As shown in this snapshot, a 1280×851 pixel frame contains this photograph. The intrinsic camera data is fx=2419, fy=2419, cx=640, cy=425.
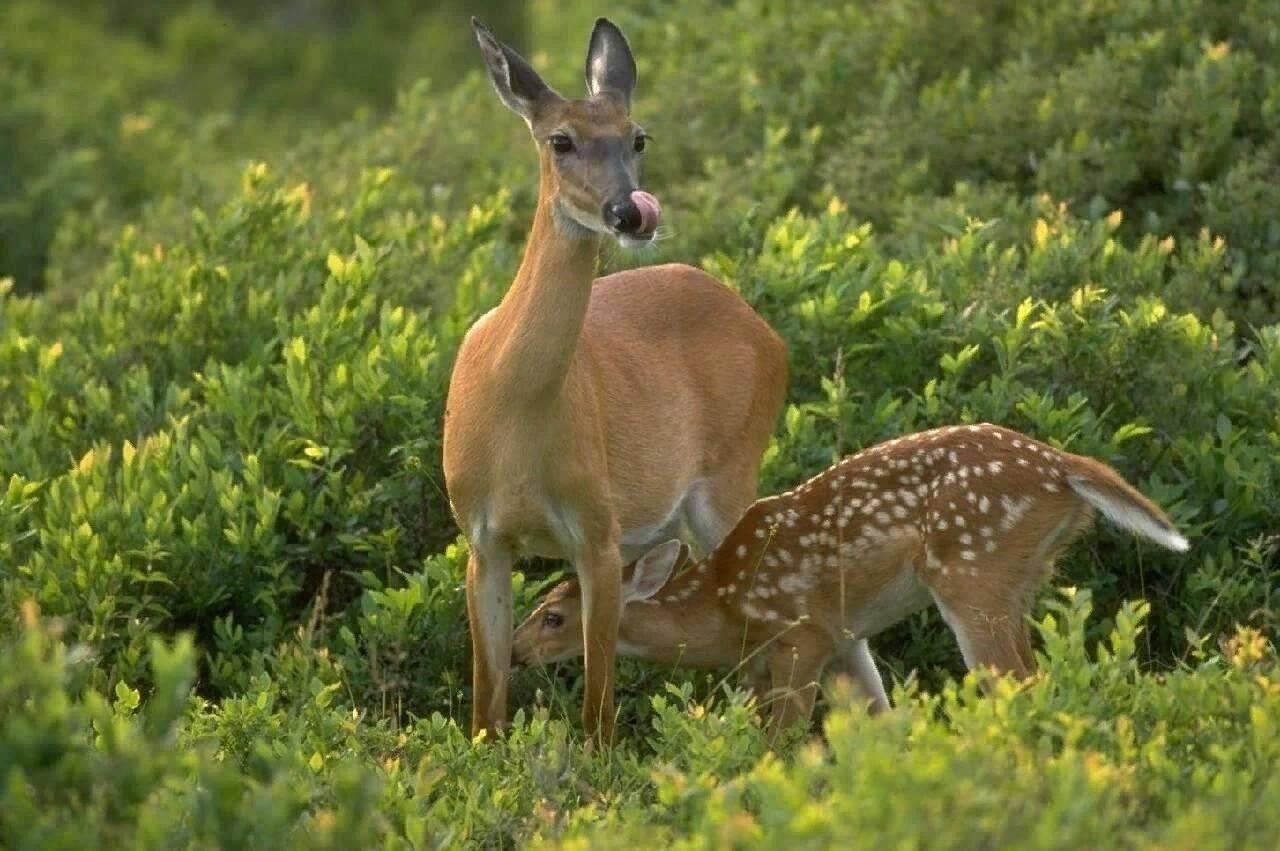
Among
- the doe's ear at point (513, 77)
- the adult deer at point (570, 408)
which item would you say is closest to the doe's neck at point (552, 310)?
the adult deer at point (570, 408)

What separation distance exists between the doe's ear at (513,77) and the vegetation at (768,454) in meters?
1.48

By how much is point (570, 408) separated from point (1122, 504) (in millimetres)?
1663

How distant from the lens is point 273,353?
32.2 ft

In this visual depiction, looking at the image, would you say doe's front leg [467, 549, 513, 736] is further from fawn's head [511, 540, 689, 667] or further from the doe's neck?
the doe's neck

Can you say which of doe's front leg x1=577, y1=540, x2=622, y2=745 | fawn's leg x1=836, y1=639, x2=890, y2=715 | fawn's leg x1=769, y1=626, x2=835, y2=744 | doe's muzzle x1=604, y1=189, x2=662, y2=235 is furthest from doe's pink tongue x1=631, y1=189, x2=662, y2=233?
fawn's leg x1=836, y1=639, x2=890, y2=715

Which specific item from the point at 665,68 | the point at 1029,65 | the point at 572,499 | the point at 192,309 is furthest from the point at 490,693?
the point at 665,68

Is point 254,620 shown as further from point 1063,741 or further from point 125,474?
point 1063,741

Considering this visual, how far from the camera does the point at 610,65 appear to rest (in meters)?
7.58

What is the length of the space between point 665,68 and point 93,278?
3.52 m

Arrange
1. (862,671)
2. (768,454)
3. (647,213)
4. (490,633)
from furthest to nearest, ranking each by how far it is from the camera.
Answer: (768,454), (862,671), (490,633), (647,213)

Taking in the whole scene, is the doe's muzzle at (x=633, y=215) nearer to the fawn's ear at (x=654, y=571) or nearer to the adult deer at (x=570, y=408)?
the adult deer at (x=570, y=408)

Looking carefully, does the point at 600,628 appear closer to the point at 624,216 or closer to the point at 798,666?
the point at 798,666

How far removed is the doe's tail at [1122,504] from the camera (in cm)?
714

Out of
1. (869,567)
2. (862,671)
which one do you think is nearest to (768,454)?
(862,671)
